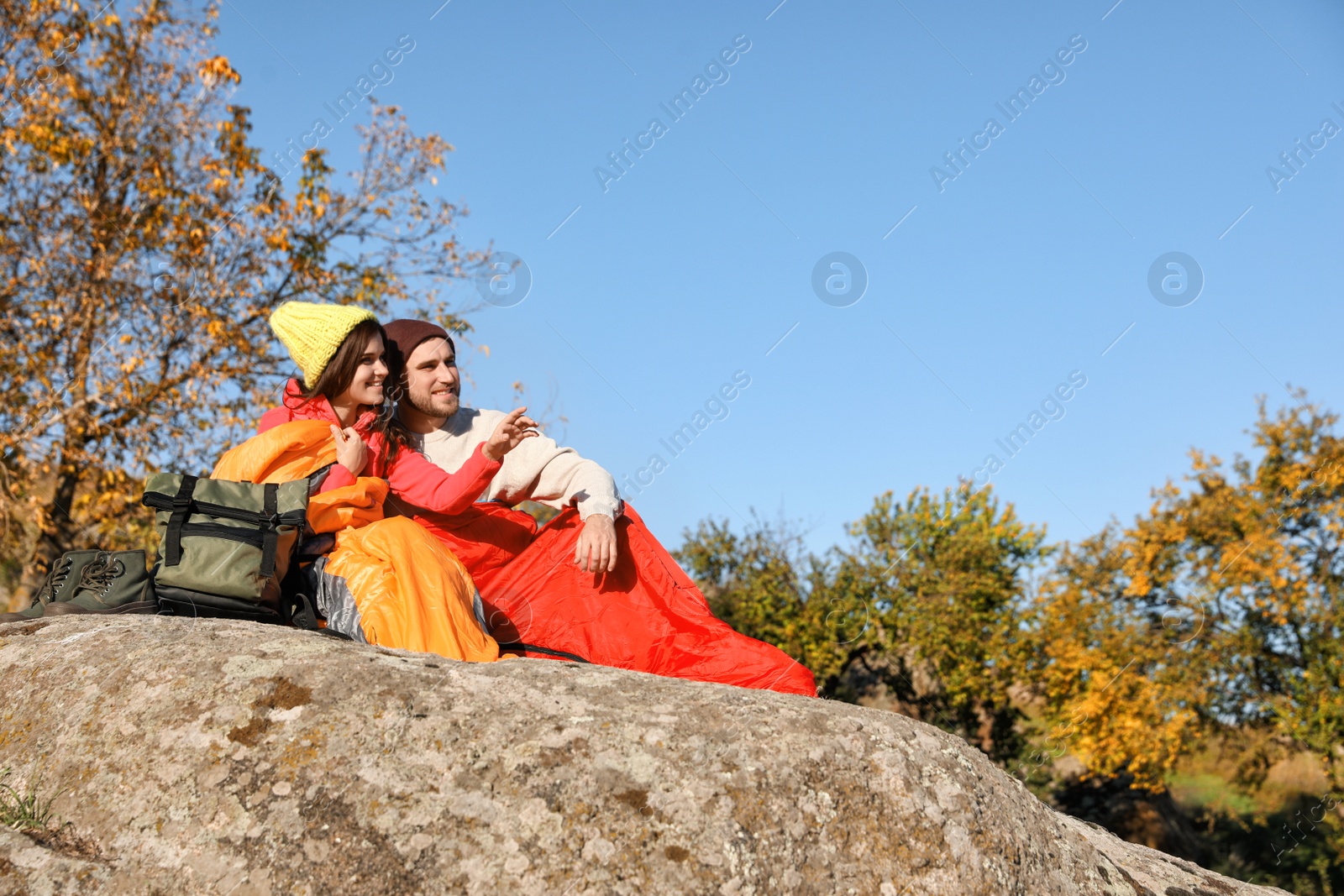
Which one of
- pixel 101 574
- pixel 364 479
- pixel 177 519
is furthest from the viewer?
pixel 364 479

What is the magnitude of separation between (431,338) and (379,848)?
2654mm

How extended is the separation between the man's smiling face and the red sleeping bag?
1.62 feet

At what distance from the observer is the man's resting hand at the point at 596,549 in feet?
12.3

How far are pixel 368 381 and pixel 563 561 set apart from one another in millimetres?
1107

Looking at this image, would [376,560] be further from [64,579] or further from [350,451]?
[64,579]

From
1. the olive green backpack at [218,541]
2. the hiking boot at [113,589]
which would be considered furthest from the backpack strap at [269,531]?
the hiking boot at [113,589]

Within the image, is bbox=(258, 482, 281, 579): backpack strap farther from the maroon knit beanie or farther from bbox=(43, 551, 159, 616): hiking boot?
the maroon knit beanie

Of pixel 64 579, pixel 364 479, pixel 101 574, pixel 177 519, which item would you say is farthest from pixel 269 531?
pixel 64 579

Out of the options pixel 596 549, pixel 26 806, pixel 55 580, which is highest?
pixel 596 549

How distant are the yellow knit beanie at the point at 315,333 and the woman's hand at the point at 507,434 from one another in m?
0.81

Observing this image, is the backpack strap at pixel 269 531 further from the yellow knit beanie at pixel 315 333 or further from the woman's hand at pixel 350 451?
the yellow knit beanie at pixel 315 333

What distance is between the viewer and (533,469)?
4137mm

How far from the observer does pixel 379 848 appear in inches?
79.0

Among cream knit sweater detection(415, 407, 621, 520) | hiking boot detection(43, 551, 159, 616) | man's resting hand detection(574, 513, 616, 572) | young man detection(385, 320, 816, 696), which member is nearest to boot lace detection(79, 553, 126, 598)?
hiking boot detection(43, 551, 159, 616)
